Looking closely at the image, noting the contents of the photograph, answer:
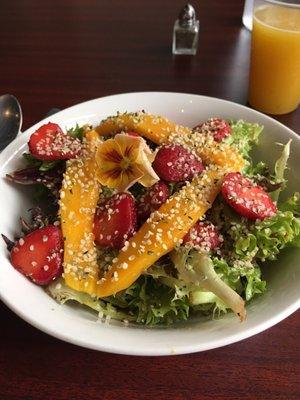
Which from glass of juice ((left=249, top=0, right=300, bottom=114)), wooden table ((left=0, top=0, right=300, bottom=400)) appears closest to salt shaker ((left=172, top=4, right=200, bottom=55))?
wooden table ((left=0, top=0, right=300, bottom=400))

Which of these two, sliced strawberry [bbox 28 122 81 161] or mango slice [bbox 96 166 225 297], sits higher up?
sliced strawberry [bbox 28 122 81 161]

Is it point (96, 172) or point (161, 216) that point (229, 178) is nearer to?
point (161, 216)

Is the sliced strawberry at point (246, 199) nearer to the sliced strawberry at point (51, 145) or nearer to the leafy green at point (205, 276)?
the leafy green at point (205, 276)

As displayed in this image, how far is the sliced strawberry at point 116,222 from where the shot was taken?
0.92m

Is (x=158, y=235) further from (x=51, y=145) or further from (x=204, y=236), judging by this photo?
(x=51, y=145)

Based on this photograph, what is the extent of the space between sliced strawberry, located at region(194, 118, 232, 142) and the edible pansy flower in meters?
0.24

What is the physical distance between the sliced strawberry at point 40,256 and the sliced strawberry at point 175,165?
0.86 ft

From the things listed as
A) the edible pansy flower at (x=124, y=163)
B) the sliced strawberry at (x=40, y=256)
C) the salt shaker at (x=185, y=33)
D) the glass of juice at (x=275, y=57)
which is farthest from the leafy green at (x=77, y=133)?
the salt shaker at (x=185, y=33)

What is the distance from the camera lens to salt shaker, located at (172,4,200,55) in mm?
1757

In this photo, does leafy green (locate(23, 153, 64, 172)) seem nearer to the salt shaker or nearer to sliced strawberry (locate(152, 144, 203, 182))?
sliced strawberry (locate(152, 144, 203, 182))

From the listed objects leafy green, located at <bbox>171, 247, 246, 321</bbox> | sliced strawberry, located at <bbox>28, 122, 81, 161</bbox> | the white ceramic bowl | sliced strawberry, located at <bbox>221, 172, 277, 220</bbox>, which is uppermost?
sliced strawberry, located at <bbox>28, 122, 81, 161</bbox>

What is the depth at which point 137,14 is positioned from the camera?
6.82 ft

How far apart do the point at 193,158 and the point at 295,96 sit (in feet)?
2.16

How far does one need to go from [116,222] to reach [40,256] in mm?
160
